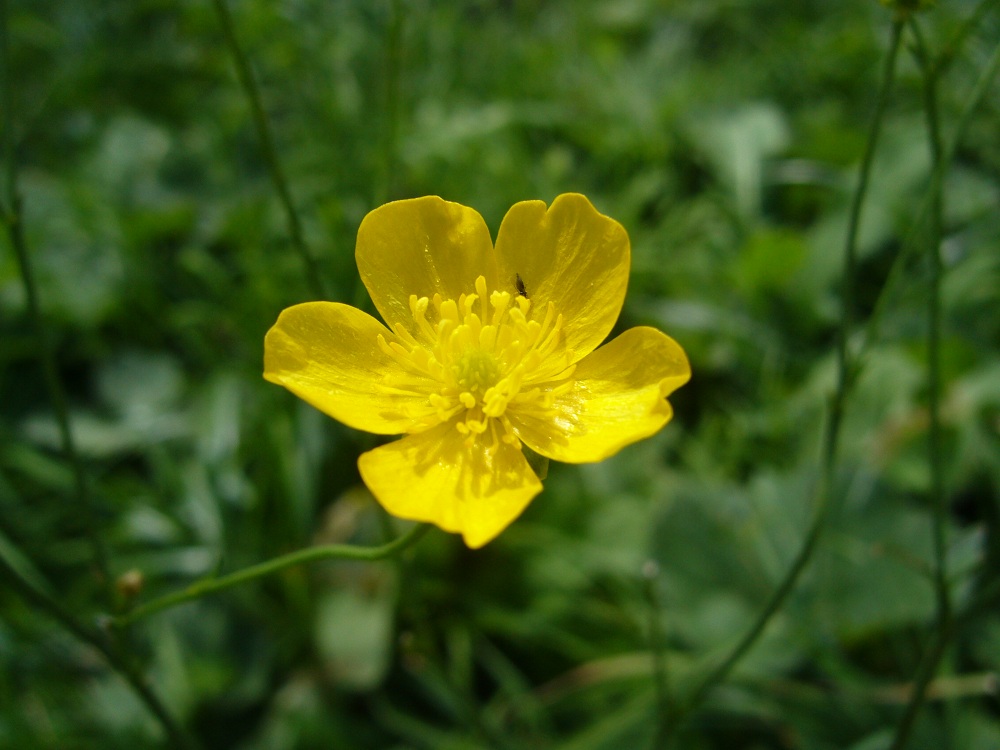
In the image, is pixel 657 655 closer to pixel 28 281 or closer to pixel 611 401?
pixel 611 401

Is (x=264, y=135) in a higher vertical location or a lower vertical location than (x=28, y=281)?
higher

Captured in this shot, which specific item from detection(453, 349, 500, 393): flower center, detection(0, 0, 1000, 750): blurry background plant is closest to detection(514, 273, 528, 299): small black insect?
detection(453, 349, 500, 393): flower center

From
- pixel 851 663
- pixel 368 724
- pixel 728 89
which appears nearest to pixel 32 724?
pixel 368 724

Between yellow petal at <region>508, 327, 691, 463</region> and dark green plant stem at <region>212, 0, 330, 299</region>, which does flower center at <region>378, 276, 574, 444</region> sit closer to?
yellow petal at <region>508, 327, 691, 463</region>

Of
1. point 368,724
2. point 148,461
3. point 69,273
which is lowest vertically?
point 368,724

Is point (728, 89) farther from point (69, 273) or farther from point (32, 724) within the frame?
point (32, 724)

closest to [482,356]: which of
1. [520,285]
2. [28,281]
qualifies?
[520,285]
